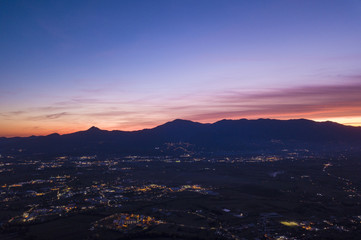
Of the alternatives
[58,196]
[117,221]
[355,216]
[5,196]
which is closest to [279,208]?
[355,216]

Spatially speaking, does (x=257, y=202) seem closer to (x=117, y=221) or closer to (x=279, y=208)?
(x=279, y=208)

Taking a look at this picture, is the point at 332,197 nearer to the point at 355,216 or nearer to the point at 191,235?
the point at 355,216

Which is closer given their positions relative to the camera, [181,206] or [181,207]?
[181,207]

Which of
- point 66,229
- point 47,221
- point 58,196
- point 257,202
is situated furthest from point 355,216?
point 58,196

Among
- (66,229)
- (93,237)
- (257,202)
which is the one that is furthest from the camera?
(257,202)

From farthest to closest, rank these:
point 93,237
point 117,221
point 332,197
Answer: point 332,197 < point 117,221 < point 93,237

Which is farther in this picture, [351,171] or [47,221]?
[351,171]
